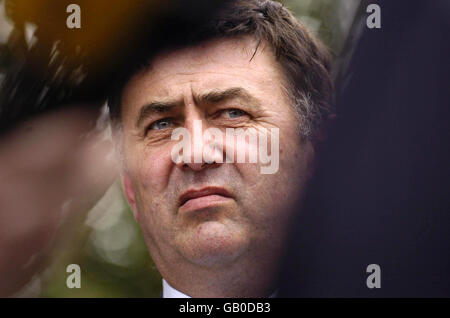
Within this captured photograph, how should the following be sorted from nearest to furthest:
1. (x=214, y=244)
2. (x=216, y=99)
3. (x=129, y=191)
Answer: (x=214, y=244) < (x=216, y=99) < (x=129, y=191)

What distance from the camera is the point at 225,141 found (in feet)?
7.06

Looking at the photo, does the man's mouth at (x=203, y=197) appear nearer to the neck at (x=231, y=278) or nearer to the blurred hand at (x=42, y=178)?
the neck at (x=231, y=278)

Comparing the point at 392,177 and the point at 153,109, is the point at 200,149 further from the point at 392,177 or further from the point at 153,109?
the point at 392,177

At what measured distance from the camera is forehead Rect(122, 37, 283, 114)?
7.14ft

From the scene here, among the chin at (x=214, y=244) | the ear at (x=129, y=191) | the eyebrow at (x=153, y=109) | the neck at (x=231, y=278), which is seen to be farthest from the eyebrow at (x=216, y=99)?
the neck at (x=231, y=278)

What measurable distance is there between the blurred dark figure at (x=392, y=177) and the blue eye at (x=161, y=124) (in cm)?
56

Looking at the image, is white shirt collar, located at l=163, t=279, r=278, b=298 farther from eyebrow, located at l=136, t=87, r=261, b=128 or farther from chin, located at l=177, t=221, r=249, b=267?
eyebrow, located at l=136, t=87, r=261, b=128

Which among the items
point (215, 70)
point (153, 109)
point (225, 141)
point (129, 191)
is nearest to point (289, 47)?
point (215, 70)

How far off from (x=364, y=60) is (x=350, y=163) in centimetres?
35

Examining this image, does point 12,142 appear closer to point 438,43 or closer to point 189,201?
point 189,201

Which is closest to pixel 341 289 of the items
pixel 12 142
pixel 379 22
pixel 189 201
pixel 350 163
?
pixel 350 163

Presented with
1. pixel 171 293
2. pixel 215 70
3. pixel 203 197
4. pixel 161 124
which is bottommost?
pixel 171 293

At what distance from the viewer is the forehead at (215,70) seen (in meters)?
2.18

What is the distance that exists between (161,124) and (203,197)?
0.32 m
